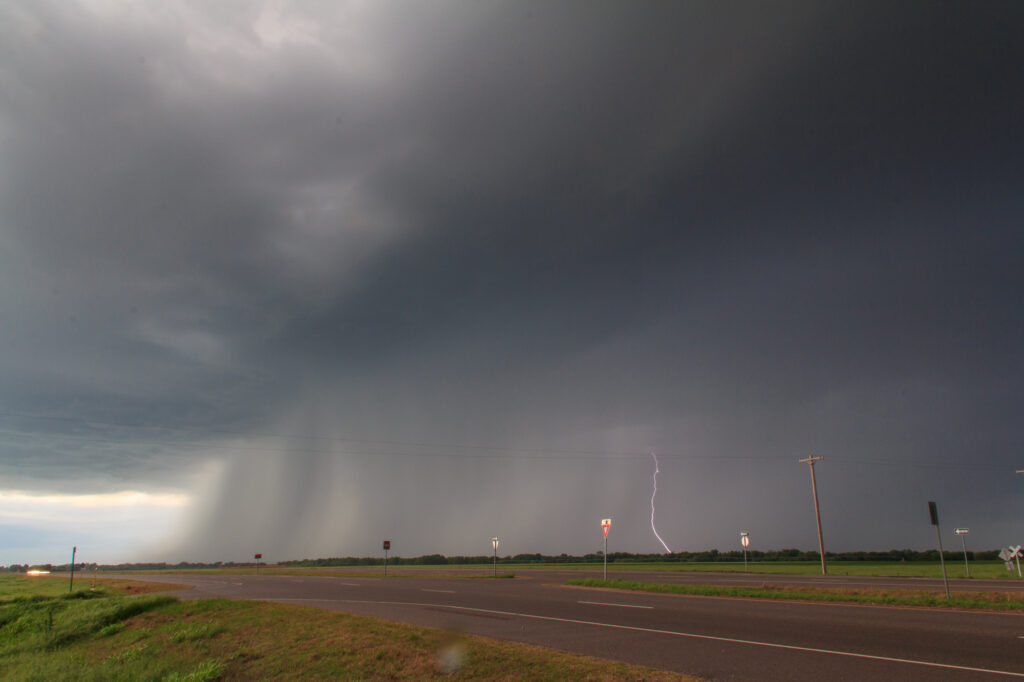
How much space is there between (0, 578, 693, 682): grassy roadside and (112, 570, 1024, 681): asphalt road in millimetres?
2152

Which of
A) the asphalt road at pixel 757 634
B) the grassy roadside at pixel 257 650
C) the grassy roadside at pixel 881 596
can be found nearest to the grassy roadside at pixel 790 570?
the grassy roadside at pixel 881 596

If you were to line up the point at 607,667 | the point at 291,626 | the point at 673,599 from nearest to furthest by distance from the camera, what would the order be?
the point at 607,667 < the point at 291,626 < the point at 673,599

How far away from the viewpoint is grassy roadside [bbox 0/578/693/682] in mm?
10258

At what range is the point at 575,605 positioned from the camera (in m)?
23.1

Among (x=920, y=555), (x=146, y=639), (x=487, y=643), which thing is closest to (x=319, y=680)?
(x=487, y=643)

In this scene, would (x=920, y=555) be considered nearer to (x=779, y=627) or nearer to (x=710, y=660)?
(x=779, y=627)

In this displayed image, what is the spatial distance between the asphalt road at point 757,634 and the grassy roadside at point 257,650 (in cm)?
215

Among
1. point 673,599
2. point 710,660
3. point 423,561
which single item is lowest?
point 423,561

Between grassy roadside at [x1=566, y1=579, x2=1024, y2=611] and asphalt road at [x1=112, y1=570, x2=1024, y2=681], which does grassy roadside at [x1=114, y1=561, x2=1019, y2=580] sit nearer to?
grassy roadside at [x1=566, y1=579, x2=1024, y2=611]

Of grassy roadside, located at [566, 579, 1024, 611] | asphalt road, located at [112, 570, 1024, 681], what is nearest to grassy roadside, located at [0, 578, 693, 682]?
asphalt road, located at [112, 570, 1024, 681]

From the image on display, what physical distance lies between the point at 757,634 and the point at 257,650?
12590mm

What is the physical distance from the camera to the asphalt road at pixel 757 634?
10.7 meters

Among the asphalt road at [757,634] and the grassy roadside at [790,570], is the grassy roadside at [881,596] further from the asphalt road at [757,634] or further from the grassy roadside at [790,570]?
the grassy roadside at [790,570]

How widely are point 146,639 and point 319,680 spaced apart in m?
11.1
